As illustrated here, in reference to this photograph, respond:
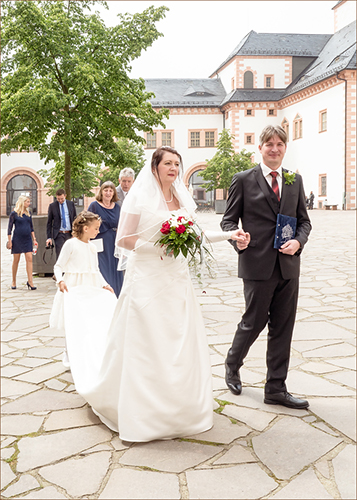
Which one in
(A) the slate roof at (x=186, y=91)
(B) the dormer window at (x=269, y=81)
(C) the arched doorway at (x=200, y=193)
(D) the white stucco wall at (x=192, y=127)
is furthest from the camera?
(A) the slate roof at (x=186, y=91)

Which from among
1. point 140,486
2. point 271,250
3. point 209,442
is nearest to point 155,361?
point 209,442

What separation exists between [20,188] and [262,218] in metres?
51.0

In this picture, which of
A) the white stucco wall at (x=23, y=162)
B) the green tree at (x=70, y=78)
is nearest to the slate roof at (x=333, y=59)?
the white stucco wall at (x=23, y=162)

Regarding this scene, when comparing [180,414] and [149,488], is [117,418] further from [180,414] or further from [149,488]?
[149,488]

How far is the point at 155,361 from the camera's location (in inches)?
152

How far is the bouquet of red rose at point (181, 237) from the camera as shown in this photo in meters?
3.82

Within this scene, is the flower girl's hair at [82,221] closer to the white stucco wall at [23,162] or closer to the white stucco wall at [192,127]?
the white stucco wall at [23,162]

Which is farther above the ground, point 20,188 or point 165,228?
point 20,188

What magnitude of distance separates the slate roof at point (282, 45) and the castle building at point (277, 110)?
0.10 meters

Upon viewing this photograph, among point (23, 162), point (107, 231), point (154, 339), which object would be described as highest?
point (23, 162)

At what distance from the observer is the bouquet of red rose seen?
3.82 m

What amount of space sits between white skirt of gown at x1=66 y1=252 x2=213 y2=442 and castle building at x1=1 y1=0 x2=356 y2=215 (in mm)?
38659

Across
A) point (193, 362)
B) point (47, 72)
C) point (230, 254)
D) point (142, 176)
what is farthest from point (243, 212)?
point (230, 254)

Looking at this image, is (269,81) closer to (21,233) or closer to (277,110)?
(277,110)
